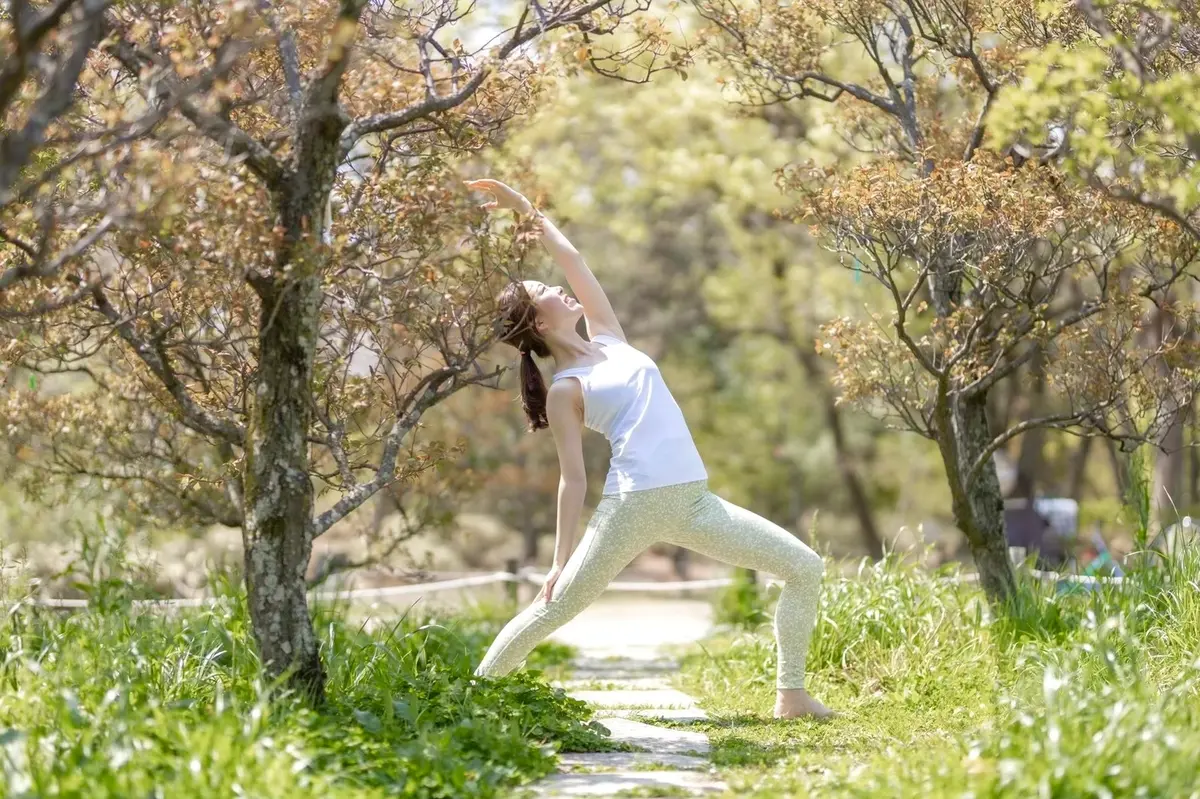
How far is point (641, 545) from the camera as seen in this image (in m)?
5.16

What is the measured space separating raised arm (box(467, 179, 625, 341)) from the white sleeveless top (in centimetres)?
20

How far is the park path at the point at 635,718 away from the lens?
14.0 ft

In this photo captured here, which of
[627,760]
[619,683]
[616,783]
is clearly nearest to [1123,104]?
[627,760]

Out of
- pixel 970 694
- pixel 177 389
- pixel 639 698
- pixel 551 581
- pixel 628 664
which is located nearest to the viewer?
pixel 551 581

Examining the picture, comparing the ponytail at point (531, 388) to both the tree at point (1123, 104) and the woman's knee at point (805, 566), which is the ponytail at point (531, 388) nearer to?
the woman's knee at point (805, 566)

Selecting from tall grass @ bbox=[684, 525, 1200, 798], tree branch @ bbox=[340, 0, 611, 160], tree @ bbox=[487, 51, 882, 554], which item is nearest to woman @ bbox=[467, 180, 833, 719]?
tree branch @ bbox=[340, 0, 611, 160]

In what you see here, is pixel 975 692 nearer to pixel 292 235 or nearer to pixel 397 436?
pixel 397 436

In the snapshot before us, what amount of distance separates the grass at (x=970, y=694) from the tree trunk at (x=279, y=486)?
60.9 inches

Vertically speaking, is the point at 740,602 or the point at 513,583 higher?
the point at 513,583

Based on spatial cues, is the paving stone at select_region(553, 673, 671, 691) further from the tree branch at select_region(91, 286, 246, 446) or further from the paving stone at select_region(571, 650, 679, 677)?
the tree branch at select_region(91, 286, 246, 446)

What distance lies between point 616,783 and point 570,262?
2.06 meters

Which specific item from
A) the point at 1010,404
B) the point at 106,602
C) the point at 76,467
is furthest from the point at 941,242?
the point at 1010,404

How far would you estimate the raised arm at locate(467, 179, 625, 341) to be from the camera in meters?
5.24

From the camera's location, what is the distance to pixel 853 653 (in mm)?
6742
